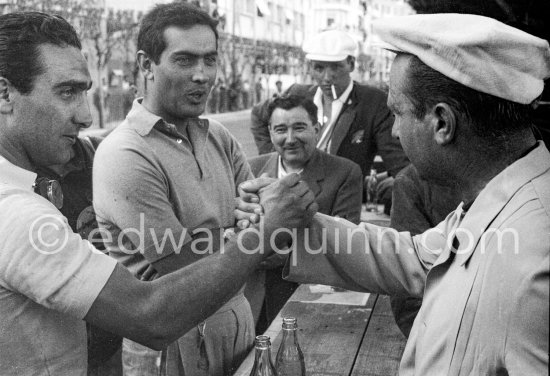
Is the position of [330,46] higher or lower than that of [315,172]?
higher

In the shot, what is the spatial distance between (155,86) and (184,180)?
1.45ft

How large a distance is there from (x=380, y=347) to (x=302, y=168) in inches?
70.1

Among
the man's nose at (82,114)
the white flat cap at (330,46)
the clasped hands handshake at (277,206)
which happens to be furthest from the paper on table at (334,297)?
the white flat cap at (330,46)

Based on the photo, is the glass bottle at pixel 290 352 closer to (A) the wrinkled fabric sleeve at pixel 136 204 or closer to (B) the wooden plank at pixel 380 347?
(B) the wooden plank at pixel 380 347

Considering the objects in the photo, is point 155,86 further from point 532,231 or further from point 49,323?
point 532,231

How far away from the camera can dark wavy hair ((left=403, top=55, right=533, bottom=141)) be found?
1.39m

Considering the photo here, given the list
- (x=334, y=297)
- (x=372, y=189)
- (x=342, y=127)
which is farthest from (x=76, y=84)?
(x=372, y=189)

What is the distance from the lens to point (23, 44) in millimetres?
1678

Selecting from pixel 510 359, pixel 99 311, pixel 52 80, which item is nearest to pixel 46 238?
pixel 99 311

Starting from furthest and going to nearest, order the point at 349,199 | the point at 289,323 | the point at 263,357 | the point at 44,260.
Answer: the point at 349,199 < the point at 289,323 < the point at 263,357 < the point at 44,260

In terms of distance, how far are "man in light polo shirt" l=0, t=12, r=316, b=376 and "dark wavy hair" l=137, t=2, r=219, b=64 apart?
71 centimetres

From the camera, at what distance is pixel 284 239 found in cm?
209

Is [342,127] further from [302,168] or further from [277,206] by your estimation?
[277,206]

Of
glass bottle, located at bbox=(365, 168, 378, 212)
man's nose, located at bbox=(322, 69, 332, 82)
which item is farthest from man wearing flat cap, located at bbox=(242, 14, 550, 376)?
glass bottle, located at bbox=(365, 168, 378, 212)
